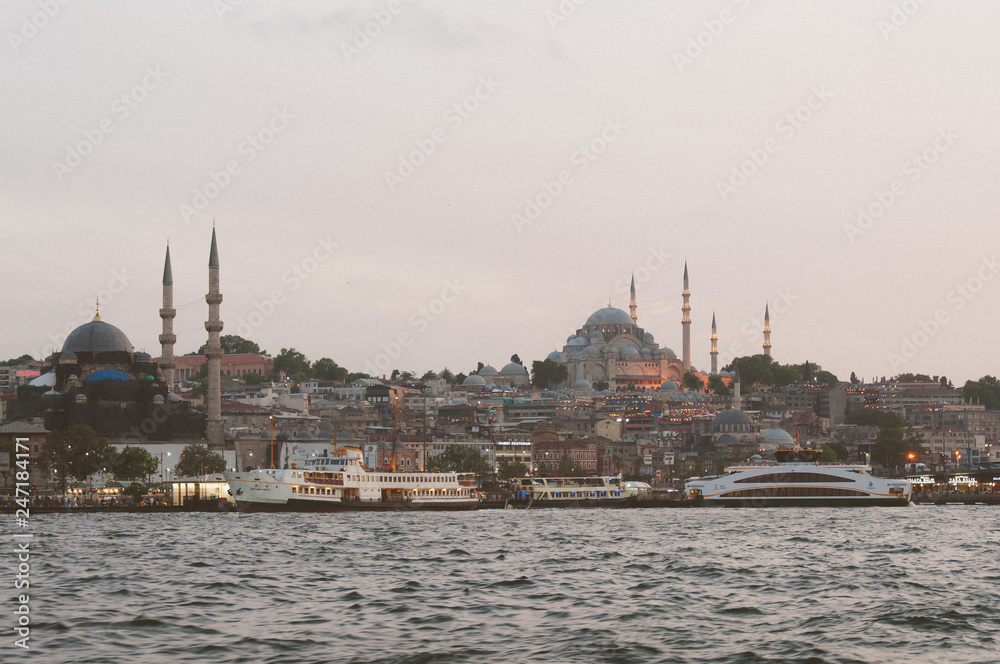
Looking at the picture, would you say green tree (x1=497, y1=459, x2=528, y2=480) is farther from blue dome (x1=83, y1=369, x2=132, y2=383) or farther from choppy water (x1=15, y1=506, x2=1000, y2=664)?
choppy water (x1=15, y1=506, x2=1000, y2=664)

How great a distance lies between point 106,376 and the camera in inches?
3991

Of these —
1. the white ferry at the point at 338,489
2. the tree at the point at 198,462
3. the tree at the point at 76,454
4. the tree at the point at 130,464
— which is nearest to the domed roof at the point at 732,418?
the tree at the point at 198,462

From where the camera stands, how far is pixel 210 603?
24703 mm

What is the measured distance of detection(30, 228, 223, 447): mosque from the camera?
323 ft

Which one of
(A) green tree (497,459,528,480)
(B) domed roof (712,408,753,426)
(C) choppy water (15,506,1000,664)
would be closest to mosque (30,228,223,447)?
(A) green tree (497,459,528,480)

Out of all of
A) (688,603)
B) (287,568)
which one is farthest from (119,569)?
(688,603)

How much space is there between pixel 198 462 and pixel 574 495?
25.2 meters

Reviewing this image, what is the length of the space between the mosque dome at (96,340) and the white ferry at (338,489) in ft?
129

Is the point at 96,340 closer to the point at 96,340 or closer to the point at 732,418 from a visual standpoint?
the point at 96,340

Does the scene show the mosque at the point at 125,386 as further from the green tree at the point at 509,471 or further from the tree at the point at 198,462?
the green tree at the point at 509,471

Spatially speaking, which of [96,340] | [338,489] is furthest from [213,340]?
[338,489]

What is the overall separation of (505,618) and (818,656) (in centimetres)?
558

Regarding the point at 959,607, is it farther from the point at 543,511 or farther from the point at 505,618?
the point at 543,511

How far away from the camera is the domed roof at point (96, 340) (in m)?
105
